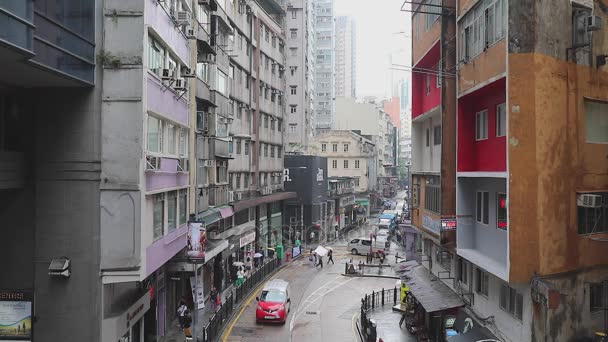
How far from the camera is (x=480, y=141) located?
1612 centimetres

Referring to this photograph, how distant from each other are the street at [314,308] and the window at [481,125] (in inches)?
404

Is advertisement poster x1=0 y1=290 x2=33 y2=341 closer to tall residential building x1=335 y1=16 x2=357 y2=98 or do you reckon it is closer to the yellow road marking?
the yellow road marking

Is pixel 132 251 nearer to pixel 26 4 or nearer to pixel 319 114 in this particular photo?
pixel 26 4

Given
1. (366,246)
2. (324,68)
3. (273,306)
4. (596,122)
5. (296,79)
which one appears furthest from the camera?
(324,68)

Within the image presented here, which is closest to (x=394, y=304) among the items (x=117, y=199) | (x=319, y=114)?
(x=117, y=199)

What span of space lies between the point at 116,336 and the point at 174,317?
10075 mm

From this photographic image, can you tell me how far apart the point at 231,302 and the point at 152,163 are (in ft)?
38.2

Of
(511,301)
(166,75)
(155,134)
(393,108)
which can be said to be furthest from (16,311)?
(393,108)

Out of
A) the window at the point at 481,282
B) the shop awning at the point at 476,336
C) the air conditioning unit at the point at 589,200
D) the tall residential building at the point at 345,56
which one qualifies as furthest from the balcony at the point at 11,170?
the tall residential building at the point at 345,56

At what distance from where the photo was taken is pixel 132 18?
1370cm

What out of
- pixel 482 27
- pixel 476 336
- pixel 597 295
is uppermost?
pixel 482 27

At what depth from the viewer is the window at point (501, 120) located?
1468 centimetres

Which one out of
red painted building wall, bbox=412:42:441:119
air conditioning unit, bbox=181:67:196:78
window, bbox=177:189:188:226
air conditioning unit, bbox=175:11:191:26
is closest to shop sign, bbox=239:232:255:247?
window, bbox=177:189:188:226

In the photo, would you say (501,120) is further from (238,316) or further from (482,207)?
(238,316)
